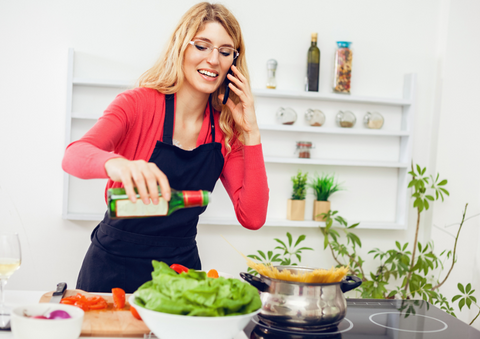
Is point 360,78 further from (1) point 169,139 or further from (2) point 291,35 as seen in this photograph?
(1) point 169,139

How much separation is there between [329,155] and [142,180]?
7.16ft

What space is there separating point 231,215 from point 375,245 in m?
1.01

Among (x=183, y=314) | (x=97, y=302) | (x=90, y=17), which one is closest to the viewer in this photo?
(x=183, y=314)

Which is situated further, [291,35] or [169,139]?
[291,35]

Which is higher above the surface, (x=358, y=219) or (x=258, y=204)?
(x=258, y=204)

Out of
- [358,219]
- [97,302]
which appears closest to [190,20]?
[97,302]

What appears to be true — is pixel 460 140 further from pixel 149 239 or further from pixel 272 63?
pixel 149 239

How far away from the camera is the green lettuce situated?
0.81 m

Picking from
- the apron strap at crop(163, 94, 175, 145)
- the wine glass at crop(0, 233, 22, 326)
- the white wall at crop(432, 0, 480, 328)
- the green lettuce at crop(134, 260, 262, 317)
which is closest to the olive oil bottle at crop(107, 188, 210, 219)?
the green lettuce at crop(134, 260, 262, 317)

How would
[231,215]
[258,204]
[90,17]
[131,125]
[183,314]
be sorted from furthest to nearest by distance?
[231,215] → [90,17] → [258,204] → [131,125] → [183,314]

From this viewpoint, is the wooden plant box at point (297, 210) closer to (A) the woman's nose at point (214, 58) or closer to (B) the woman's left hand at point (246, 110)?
(B) the woman's left hand at point (246, 110)

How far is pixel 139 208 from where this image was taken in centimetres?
90

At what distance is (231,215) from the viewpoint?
2.82m

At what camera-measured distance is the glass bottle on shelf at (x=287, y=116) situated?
2.74 meters
